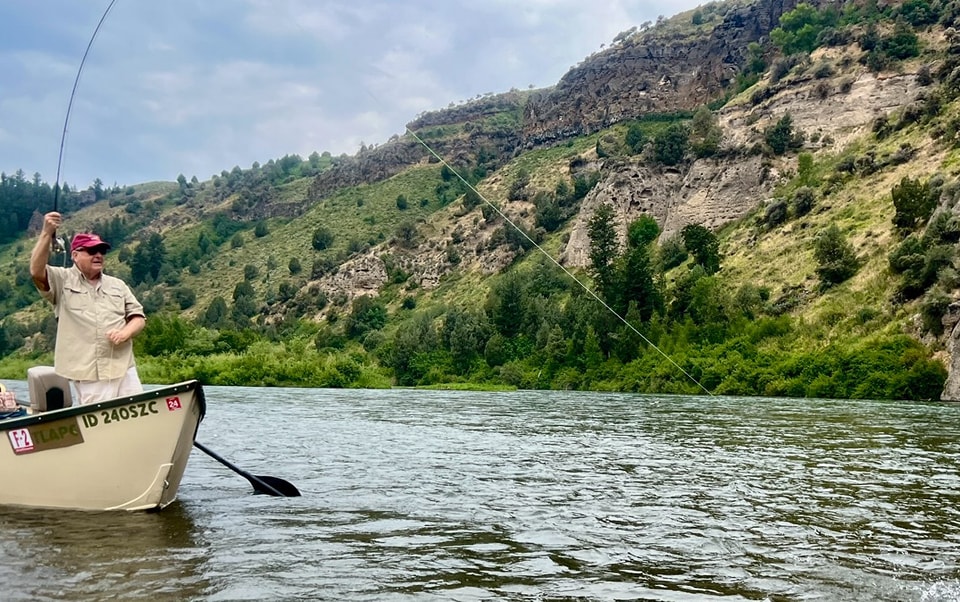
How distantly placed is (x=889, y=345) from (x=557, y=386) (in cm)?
2876

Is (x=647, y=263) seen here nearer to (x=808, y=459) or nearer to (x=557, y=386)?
(x=557, y=386)

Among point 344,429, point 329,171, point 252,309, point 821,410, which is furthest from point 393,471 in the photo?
point 329,171

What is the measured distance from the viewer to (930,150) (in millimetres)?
65062

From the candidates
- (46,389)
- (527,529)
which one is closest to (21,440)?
(46,389)

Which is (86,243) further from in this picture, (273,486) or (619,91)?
(619,91)

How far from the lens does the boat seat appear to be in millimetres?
10547

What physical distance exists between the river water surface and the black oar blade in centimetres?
22

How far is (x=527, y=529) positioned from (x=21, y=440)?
637cm

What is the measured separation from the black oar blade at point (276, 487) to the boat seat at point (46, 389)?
2.89m

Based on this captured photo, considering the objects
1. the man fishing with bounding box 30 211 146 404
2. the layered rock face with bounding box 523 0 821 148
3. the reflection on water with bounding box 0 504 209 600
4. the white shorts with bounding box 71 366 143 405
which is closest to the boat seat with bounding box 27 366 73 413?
the man fishing with bounding box 30 211 146 404

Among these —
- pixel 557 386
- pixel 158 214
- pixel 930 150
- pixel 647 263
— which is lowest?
pixel 557 386

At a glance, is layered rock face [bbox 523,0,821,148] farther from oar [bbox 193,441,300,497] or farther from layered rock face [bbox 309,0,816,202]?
oar [bbox 193,441,300,497]

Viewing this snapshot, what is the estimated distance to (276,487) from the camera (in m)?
11.9

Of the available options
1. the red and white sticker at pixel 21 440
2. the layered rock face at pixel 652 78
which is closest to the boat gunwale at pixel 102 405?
the red and white sticker at pixel 21 440
